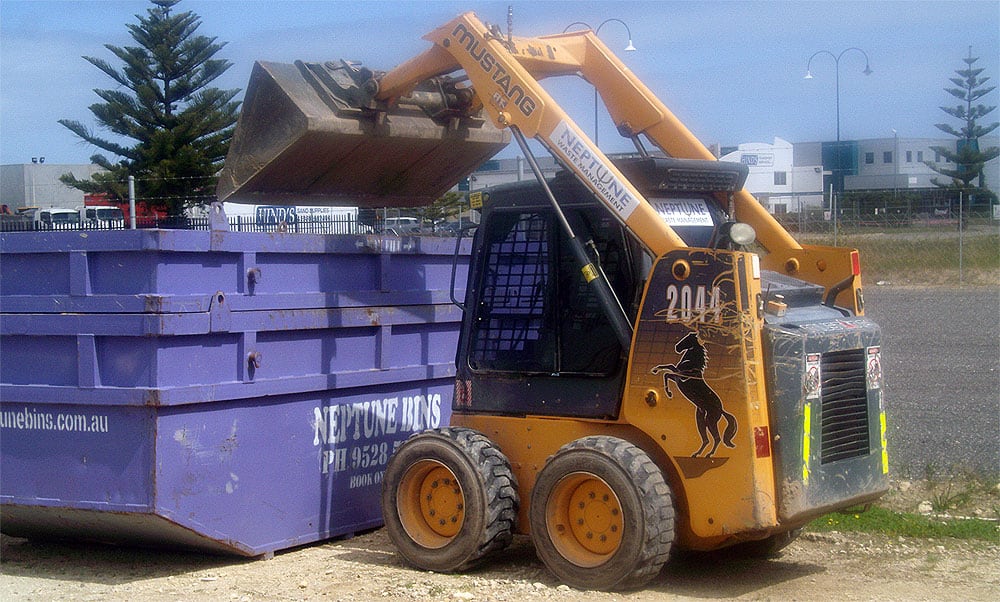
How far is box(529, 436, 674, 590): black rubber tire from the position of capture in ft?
19.5

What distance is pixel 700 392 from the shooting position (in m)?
5.92

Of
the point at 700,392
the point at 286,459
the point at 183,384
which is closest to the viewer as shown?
the point at 700,392

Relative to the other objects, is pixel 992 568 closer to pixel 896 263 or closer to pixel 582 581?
pixel 582 581

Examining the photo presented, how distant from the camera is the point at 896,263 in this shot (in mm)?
27594

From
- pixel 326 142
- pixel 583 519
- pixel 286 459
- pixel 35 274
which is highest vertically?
pixel 326 142

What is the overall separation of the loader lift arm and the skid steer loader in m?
0.01

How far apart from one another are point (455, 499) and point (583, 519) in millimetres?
824

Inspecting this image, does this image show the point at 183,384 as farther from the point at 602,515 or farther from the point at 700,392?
the point at 700,392

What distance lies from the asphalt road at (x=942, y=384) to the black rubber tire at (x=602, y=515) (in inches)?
145

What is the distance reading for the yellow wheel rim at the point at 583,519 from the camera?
6.17 m

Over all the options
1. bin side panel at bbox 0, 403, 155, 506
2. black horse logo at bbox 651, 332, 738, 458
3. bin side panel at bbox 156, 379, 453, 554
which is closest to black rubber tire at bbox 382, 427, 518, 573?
bin side panel at bbox 156, 379, 453, 554

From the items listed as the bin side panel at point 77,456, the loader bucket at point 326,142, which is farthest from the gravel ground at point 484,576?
the loader bucket at point 326,142

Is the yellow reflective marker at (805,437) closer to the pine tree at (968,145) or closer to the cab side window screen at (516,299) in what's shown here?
the cab side window screen at (516,299)

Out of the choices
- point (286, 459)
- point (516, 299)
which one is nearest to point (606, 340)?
point (516, 299)
